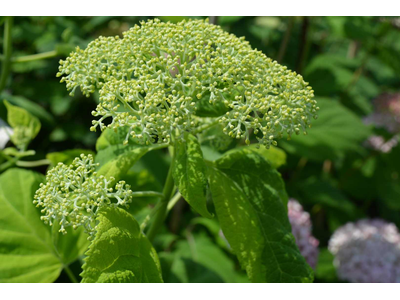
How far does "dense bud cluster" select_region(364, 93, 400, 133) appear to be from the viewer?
3.17 m

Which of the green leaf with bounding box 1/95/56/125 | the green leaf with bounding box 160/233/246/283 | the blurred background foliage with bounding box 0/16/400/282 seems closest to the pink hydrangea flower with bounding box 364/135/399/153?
the blurred background foliage with bounding box 0/16/400/282

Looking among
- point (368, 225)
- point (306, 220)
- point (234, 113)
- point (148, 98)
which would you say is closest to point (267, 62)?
point (234, 113)

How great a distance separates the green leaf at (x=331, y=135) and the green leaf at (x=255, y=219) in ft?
4.23

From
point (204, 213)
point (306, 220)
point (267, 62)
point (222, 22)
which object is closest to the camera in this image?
point (204, 213)

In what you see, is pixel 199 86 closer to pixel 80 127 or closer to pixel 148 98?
pixel 148 98

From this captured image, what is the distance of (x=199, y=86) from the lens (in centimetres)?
105

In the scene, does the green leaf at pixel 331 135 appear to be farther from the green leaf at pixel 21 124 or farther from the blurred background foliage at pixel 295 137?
the green leaf at pixel 21 124

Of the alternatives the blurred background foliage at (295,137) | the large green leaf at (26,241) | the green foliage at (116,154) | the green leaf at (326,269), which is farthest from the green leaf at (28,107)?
the green leaf at (326,269)

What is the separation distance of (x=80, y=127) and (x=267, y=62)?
1848 mm

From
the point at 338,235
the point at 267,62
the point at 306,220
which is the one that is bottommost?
the point at 338,235

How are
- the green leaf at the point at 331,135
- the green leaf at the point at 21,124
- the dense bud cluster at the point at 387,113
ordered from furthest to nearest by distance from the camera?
the dense bud cluster at the point at 387,113 < the green leaf at the point at 331,135 < the green leaf at the point at 21,124

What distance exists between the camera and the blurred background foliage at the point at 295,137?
7.46ft

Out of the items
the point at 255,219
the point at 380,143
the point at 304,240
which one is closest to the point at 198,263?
the point at 304,240

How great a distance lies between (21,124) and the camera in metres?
1.69
